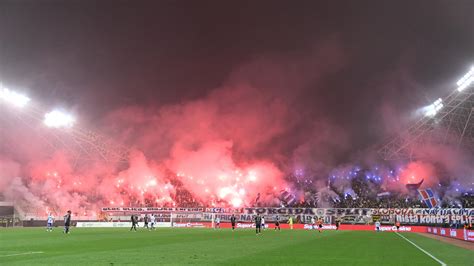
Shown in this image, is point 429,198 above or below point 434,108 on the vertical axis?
below

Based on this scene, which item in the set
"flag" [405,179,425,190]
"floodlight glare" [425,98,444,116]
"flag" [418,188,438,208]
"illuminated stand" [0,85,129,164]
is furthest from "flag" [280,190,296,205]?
"illuminated stand" [0,85,129,164]

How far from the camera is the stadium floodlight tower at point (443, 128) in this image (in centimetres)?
5825

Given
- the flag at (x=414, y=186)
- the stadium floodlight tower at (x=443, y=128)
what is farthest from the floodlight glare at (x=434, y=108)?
the flag at (x=414, y=186)

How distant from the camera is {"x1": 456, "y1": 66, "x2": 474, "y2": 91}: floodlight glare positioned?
49378mm

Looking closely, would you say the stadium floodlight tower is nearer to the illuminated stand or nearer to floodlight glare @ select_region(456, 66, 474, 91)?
floodlight glare @ select_region(456, 66, 474, 91)

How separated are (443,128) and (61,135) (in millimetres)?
56307

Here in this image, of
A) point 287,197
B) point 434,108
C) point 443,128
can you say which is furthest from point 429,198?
point 287,197

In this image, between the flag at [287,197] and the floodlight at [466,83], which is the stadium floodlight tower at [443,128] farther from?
the flag at [287,197]

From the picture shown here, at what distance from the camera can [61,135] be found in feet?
240

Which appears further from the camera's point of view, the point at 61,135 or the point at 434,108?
the point at 61,135

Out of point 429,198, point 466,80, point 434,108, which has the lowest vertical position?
point 429,198

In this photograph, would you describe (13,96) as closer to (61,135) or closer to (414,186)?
(61,135)

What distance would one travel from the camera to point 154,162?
268 ft

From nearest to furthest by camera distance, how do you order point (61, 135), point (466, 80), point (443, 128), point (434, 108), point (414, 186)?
point (466, 80)
point (434, 108)
point (443, 128)
point (61, 135)
point (414, 186)
